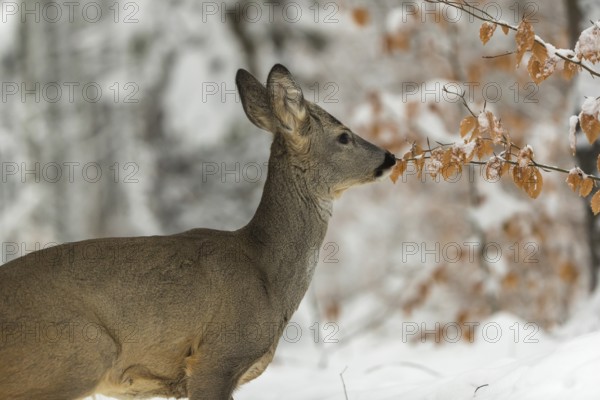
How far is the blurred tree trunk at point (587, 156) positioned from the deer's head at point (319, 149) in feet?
8.46

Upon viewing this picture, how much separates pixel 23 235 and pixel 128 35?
9.62 feet

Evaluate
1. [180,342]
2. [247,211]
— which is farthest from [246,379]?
[247,211]

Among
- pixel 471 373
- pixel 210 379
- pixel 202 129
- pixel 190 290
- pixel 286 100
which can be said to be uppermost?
pixel 202 129

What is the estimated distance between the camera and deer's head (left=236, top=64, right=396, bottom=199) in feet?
18.8

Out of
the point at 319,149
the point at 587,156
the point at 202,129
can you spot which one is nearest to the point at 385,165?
the point at 319,149

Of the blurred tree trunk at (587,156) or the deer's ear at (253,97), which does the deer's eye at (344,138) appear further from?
the blurred tree trunk at (587,156)

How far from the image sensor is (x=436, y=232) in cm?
1748

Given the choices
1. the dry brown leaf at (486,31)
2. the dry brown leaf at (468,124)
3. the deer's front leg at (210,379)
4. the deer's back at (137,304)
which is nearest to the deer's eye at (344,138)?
the dry brown leaf at (468,124)

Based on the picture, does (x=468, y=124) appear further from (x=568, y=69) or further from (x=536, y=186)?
(x=568, y=69)

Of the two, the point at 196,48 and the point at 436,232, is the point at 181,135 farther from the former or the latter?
the point at 436,232

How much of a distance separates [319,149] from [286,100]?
14.9 inches

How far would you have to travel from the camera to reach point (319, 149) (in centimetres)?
574

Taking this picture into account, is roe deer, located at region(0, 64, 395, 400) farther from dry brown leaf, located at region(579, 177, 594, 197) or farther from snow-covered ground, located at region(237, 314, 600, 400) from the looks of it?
dry brown leaf, located at region(579, 177, 594, 197)

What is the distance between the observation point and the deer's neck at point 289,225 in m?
5.51
